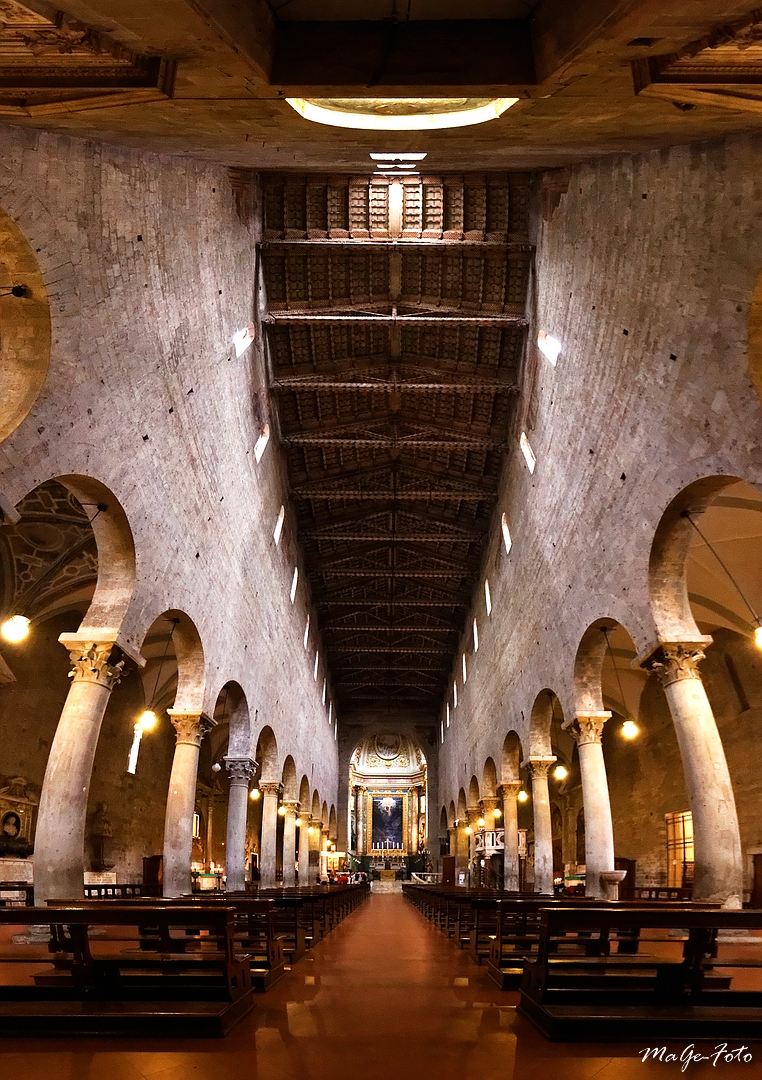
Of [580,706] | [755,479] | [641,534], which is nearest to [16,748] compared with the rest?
[580,706]

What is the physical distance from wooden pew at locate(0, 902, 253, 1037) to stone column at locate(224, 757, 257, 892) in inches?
525

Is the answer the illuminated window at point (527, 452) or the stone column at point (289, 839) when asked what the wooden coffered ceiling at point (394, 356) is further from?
the stone column at point (289, 839)

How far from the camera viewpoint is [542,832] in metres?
20.3

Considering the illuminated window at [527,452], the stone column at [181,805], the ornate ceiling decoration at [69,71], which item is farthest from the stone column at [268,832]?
the ornate ceiling decoration at [69,71]

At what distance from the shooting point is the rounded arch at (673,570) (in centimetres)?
1116

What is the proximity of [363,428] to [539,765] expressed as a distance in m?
10.9

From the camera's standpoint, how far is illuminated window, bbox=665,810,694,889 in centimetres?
2338

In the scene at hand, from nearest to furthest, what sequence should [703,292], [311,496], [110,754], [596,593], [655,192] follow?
[703,292] < [655,192] < [596,593] < [110,754] < [311,496]

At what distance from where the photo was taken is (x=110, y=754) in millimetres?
23672

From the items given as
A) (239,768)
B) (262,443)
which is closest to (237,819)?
(239,768)

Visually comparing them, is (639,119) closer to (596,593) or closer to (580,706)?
(596,593)

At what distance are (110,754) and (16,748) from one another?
14.3 feet

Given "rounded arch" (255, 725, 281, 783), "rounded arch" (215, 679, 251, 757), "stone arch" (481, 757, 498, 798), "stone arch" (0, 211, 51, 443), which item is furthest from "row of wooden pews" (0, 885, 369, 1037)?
"stone arch" (481, 757, 498, 798)

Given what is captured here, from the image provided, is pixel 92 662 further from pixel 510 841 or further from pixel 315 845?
pixel 315 845
